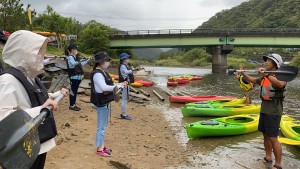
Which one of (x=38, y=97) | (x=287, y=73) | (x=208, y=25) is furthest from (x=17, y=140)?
(x=208, y=25)

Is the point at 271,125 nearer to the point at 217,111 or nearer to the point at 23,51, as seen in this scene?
the point at 23,51

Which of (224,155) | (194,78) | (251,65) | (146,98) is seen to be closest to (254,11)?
(251,65)

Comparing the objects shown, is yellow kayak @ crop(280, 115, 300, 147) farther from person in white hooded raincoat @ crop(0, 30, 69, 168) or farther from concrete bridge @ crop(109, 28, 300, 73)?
concrete bridge @ crop(109, 28, 300, 73)

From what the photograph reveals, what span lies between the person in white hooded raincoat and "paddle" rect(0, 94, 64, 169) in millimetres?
125

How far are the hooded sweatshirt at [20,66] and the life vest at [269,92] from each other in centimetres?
435

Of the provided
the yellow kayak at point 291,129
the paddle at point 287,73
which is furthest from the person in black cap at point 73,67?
the yellow kayak at point 291,129

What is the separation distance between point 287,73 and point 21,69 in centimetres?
439

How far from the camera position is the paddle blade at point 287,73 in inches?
210

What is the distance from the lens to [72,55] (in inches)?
361

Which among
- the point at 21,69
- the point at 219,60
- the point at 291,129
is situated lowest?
the point at 291,129

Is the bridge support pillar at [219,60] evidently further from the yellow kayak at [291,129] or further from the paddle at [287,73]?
the paddle at [287,73]

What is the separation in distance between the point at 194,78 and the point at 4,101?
27594 mm

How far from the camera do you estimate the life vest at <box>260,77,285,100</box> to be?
5.81 m

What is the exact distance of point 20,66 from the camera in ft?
8.82
